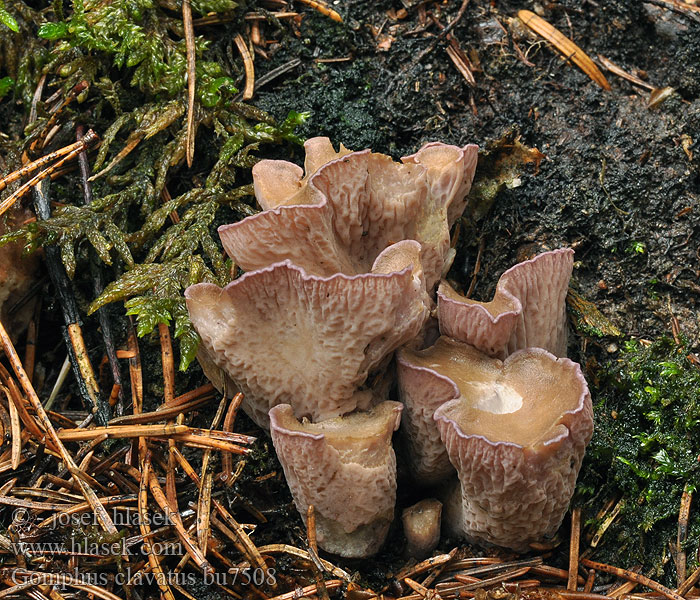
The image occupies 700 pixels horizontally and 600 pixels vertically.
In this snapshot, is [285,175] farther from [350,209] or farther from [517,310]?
[517,310]

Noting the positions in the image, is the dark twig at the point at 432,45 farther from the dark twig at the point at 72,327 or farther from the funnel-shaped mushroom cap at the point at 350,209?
the dark twig at the point at 72,327

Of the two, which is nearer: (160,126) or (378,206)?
(378,206)

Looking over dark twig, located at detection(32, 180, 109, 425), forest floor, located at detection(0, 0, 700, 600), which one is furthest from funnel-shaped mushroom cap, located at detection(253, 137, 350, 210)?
dark twig, located at detection(32, 180, 109, 425)

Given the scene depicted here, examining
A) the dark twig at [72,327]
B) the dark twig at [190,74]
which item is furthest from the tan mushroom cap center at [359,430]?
the dark twig at [190,74]

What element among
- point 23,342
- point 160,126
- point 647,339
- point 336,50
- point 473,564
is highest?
point 336,50

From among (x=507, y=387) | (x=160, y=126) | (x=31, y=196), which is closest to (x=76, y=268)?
(x=31, y=196)

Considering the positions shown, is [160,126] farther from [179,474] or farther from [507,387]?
[507,387]
